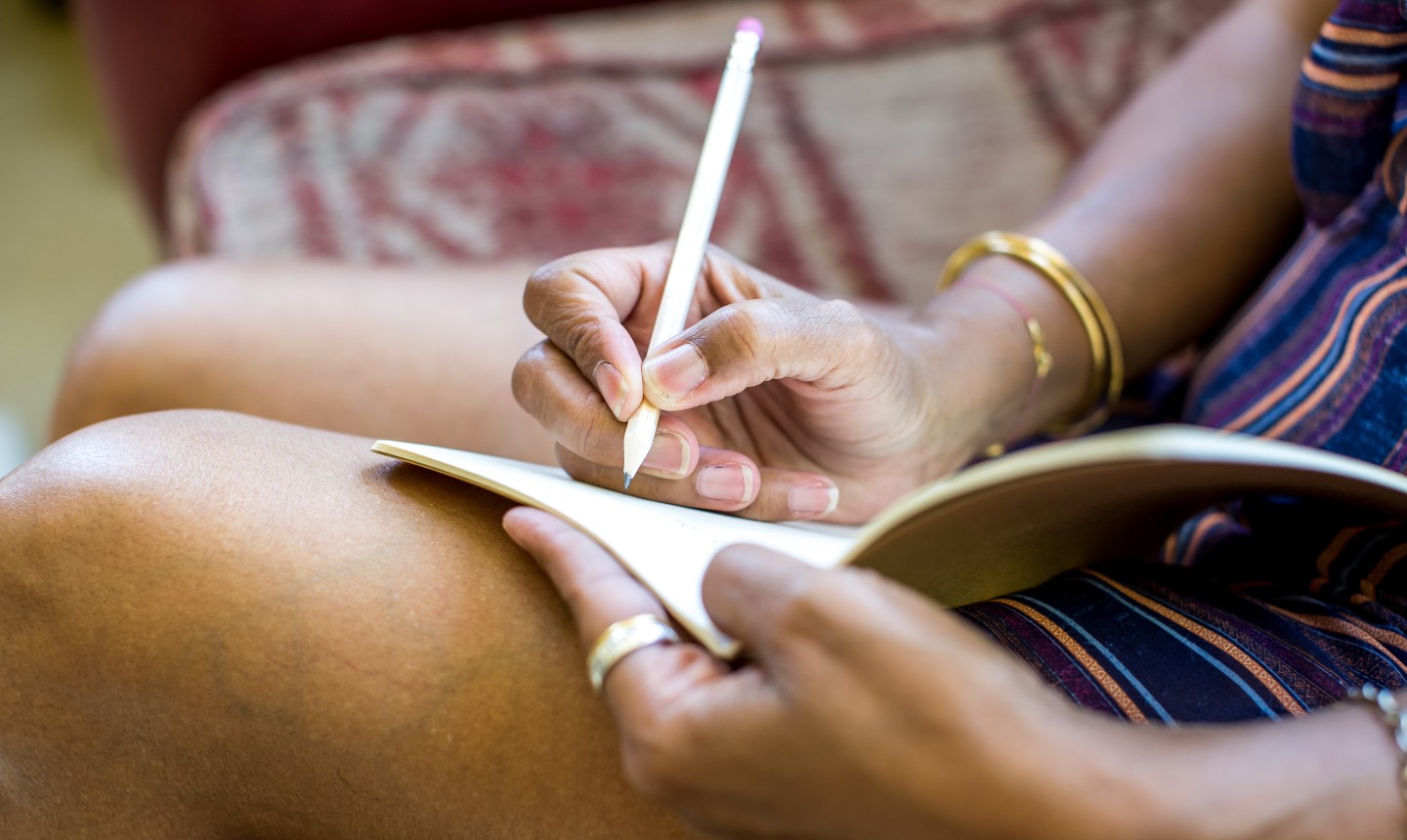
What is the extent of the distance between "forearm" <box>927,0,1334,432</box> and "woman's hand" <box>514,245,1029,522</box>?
0.10 metres

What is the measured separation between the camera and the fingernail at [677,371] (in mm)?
476

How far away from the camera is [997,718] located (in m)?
0.33

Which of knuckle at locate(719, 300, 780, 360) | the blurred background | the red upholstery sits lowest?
the blurred background

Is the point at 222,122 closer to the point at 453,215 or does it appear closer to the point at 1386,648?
the point at 453,215

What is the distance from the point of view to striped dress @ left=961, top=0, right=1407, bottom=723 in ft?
1.49

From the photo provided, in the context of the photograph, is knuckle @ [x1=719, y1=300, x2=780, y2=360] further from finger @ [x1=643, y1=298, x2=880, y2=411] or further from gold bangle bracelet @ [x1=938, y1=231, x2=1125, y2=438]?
gold bangle bracelet @ [x1=938, y1=231, x2=1125, y2=438]

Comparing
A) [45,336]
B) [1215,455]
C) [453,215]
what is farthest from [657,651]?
[45,336]

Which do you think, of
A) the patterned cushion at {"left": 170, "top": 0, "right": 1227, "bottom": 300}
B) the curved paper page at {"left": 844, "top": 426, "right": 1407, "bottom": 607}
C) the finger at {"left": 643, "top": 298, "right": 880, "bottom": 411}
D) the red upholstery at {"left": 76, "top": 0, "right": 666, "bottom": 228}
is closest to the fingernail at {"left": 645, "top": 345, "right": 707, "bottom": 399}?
the finger at {"left": 643, "top": 298, "right": 880, "bottom": 411}

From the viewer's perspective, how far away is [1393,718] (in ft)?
1.22

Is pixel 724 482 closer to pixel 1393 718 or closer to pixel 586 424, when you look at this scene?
pixel 586 424

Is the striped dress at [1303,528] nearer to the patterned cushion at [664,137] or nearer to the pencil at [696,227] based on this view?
the pencil at [696,227]

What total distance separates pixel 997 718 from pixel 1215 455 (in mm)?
111

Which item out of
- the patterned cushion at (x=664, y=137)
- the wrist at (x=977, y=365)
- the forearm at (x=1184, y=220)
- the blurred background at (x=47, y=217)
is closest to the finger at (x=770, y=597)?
the wrist at (x=977, y=365)

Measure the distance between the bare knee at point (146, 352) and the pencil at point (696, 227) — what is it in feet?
1.05
